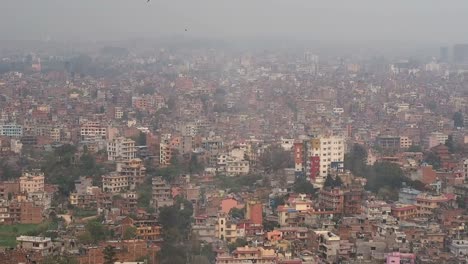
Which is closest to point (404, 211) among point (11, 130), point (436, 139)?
point (436, 139)

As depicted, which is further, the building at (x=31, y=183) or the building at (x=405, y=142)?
the building at (x=405, y=142)

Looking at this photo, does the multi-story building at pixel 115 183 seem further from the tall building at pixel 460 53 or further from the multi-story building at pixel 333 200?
the tall building at pixel 460 53

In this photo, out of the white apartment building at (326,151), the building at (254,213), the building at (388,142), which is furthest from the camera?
the building at (388,142)

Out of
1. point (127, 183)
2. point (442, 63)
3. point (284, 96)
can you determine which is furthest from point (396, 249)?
point (442, 63)

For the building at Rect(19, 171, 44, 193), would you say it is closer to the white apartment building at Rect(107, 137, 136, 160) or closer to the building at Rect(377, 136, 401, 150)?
the white apartment building at Rect(107, 137, 136, 160)

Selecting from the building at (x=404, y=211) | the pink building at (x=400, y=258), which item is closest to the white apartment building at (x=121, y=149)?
the building at (x=404, y=211)

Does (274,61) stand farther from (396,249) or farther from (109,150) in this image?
(396,249)
